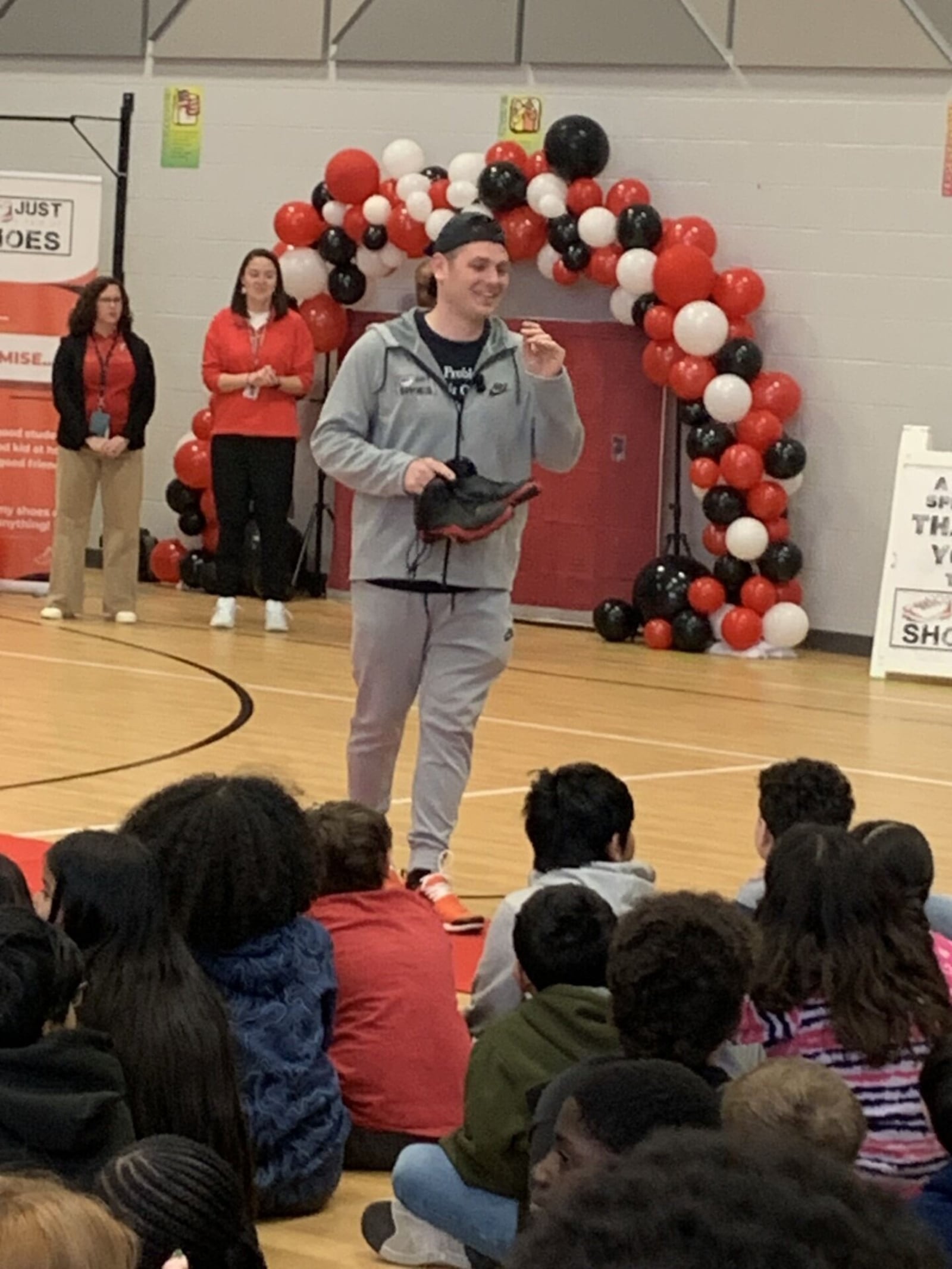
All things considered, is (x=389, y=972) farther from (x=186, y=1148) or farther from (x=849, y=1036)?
(x=186, y=1148)

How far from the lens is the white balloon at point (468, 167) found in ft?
34.6

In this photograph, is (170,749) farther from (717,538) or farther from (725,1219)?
(725,1219)

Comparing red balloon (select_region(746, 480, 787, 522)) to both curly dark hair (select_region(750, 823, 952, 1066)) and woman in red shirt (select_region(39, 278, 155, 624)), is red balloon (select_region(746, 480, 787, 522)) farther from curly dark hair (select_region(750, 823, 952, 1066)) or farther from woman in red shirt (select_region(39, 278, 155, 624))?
curly dark hair (select_region(750, 823, 952, 1066))

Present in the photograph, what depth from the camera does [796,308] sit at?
10.4m

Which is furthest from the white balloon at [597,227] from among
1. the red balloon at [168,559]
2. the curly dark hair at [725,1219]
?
the curly dark hair at [725,1219]

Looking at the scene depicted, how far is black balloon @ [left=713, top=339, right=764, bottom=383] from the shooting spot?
32.9 ft

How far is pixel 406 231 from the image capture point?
10.8 meters

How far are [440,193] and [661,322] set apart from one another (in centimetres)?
135

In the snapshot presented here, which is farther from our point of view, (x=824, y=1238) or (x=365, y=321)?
(x=365, y=321)

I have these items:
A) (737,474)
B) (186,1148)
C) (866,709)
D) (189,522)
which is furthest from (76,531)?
(186,1148)

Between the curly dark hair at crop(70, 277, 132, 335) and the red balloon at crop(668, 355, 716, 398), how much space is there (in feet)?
8.39

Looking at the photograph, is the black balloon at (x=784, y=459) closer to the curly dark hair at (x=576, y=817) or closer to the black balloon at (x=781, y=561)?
the black balloon at (x=781, y=561)

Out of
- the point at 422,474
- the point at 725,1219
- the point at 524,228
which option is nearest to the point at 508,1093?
the point at 422,474

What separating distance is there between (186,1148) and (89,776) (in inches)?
176
